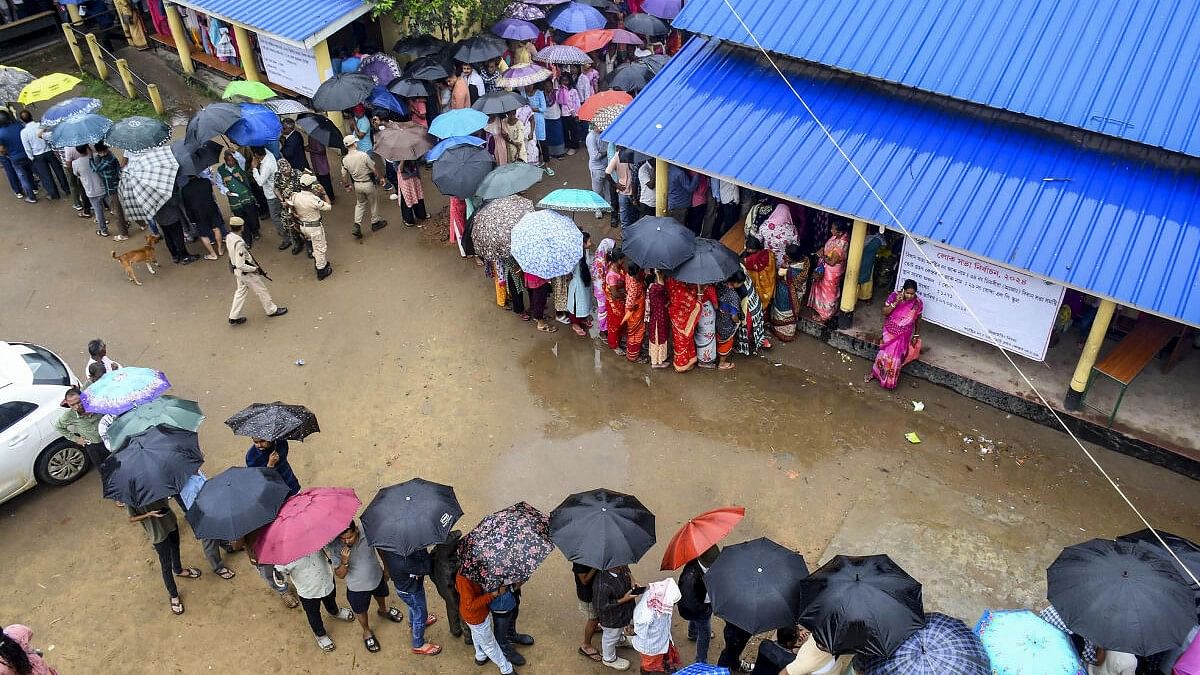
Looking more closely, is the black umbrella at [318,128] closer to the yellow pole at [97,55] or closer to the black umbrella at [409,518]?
the yellow pole at [97,55]

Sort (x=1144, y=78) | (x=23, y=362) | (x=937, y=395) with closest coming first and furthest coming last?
(x=1144, y=78) < (x=23, y=362) < (x=937, y=395)

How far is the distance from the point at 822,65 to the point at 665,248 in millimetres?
2913

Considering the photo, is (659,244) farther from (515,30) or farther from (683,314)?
(515,30)

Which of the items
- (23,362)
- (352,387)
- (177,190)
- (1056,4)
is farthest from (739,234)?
(23,362)

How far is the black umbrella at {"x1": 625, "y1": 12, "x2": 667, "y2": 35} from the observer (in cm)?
1583

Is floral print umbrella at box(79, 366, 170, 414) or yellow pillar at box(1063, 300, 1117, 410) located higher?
floral print umbrella at box(79, 366, 170, 414)

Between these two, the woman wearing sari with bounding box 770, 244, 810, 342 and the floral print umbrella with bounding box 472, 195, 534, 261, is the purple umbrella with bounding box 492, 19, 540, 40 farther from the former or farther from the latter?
the woman wearing sari with bounding box 770, 244, 810, 342

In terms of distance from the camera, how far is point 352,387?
10.6 m

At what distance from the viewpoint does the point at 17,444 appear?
8.78 metres

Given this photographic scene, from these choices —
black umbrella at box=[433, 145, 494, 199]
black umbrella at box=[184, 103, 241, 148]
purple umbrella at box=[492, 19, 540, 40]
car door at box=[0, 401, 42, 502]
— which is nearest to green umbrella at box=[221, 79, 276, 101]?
black umbrella at box=[184, 103, 241, 148]

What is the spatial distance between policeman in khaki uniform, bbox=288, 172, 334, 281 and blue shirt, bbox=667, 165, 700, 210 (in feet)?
14.4

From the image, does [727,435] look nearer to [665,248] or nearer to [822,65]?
[665,248]

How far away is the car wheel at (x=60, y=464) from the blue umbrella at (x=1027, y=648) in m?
8.39

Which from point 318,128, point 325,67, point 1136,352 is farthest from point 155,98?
point 1136,352
